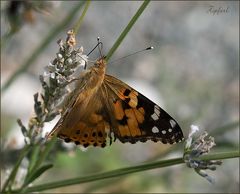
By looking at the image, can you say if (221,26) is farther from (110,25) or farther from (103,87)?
(103,87)

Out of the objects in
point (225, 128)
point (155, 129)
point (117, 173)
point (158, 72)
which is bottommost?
point (117, 173)

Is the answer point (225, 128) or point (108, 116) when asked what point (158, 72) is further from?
point (108, 116)

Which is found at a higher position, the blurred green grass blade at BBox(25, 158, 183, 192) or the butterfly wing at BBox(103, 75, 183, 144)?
the butterfly wing at BBox(103, 75, 183, 144)

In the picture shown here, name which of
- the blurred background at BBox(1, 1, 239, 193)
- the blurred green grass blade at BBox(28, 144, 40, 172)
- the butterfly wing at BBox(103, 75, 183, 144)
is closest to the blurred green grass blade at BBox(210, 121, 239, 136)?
the butterfly wing at BBox(103, 75, 183, 144)

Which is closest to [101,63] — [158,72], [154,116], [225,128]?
[154,116]

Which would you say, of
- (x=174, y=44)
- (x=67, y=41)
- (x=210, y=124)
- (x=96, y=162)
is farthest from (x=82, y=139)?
(x=174, y=44)

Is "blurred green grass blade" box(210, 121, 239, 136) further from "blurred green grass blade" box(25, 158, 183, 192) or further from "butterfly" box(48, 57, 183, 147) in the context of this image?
"blurred green grass blade" box(25, 158, 183, 192)
